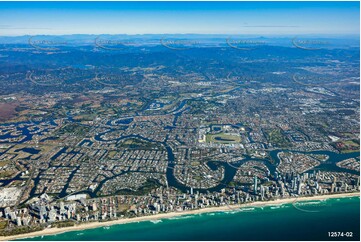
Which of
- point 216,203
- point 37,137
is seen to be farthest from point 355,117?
point 37,137

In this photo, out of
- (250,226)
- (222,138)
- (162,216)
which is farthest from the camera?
(222,138)

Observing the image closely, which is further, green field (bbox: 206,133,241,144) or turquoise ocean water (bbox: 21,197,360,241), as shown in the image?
green field (bbox: 206,133,241,144)

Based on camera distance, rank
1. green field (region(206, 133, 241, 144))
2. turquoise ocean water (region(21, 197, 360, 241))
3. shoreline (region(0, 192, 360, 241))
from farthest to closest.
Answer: green field (region(206, 133, 241, 144)) → turquoise ocean water (region(21, 197, 360, 241)) → shoreline (region(0, 192, 360, 241))

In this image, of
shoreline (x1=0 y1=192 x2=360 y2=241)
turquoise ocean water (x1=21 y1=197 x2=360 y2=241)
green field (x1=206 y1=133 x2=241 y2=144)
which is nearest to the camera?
shoreline (x1=0 y1=192 x2=360 y2=241)

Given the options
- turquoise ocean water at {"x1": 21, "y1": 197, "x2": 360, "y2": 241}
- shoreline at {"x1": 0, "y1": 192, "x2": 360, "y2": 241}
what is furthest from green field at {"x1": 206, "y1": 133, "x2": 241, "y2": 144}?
turquoise ocean water at {"x1": 21, "y1": 197, "x2": 360, "y2": 241}

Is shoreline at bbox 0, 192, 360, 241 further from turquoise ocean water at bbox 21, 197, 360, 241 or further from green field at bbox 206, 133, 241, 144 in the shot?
green field at bbox 206, 133, 241, 144

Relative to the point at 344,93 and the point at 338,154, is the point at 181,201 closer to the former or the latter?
the point at 338,154

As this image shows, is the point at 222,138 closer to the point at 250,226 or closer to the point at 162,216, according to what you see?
the point at 250,226

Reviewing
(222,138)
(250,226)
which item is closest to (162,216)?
(250,226)

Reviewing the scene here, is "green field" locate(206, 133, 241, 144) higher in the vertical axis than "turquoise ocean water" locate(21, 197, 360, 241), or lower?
higher
